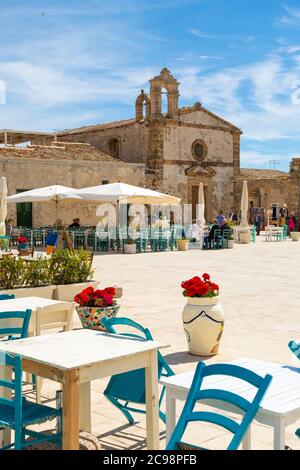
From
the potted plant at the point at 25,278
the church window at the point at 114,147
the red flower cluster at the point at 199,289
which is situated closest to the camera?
the red flower cluster at the point at 199,289

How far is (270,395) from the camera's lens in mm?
2939

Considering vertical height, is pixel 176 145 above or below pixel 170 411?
above

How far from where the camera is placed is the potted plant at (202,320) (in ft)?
20.0

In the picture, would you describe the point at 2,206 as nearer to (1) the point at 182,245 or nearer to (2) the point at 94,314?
(1) the point at 182,245

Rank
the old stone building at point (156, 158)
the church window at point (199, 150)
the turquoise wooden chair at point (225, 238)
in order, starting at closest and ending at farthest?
the turquoise wooden chair at point (225, 238)
the old stone building at point (156, 158)
the church window at point (199, 150)

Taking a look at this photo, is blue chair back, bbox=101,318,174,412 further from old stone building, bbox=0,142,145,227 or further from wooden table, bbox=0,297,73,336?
old stone building, bbox=0,142,145,227

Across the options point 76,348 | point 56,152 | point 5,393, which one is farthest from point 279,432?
point 56,152

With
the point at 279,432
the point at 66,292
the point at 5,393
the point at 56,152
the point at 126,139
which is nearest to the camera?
the point at 279,432

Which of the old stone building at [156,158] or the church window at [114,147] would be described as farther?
the church window at [114,147]

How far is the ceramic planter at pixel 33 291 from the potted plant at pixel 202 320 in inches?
118

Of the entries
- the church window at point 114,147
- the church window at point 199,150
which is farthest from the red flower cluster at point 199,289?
the church window at point 114,147

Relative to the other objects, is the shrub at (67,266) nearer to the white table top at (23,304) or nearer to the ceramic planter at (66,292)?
the ceramic planter at (66,292)

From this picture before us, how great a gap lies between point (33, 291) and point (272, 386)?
5914 mm

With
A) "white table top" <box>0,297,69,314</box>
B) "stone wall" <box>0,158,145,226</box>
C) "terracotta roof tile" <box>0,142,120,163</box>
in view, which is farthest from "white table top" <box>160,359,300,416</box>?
"terracotta roof tile" <box>0,142,120,163</box>
